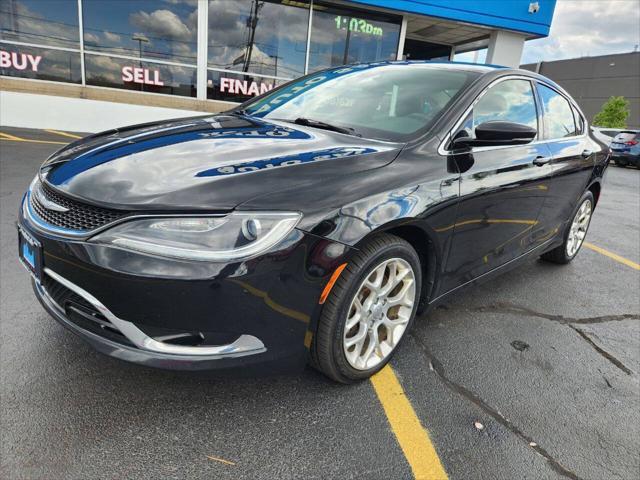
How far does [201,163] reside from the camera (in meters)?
2.04

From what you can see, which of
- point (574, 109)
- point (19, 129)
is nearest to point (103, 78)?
point (19, 129)

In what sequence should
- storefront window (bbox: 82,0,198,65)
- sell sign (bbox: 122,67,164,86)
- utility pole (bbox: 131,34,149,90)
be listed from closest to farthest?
storefront window (bbox: 82,0,198,65) → utility pole (bbox: 131,34,149,90) → sell sign (bbox: 122,67,164,86)

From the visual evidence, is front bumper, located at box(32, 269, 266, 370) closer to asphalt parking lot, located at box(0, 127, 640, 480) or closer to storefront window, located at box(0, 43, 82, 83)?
asphalt parking lot, located at box(0, 127, 640, 480)

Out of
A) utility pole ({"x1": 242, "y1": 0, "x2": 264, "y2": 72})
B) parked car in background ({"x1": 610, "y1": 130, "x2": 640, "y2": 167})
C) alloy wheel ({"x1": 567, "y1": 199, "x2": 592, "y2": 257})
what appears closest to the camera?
alloy wheel ({"x1": 567, "y1": 199, "x2": 592, "y2": 257})

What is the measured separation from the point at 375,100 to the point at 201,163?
1338mm

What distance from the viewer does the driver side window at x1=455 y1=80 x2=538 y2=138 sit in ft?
8.99

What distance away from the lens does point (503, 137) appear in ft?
8.47

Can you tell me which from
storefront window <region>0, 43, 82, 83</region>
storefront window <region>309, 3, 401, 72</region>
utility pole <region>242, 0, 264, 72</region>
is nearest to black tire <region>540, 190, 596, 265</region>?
storefront window <region>309, 3, 401, 72</region>

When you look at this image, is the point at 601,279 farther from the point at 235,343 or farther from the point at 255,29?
the point at 255,29

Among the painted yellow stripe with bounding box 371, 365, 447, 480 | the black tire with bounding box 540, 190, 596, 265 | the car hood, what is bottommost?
the painted yellow stripe with bounding box 371, 365, 447, 480

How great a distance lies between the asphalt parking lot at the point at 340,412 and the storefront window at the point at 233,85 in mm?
10016

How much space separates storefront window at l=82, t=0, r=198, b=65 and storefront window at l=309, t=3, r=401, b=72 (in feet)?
10.7

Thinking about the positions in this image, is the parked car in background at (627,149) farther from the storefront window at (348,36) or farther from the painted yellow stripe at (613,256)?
the painted yellow stripe at (613,256)

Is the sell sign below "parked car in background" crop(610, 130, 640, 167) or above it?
above
